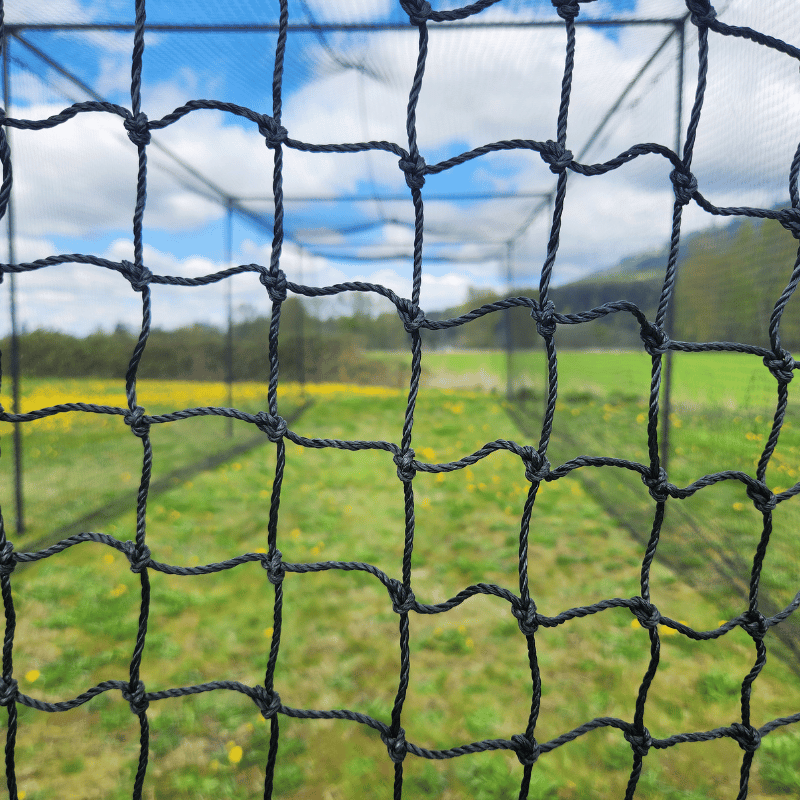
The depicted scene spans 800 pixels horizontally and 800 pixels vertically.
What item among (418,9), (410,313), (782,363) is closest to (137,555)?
(410,313)

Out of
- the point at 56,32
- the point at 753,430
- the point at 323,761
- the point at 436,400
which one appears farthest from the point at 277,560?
the point at 436,400

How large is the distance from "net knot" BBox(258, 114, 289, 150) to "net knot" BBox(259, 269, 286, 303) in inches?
6.7

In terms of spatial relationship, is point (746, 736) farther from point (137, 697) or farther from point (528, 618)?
point (137, 697)

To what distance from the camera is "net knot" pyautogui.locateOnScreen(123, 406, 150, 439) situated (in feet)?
2.39

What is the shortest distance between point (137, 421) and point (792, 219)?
0.93m

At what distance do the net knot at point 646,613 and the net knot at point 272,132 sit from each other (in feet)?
2.50

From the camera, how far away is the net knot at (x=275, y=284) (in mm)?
725

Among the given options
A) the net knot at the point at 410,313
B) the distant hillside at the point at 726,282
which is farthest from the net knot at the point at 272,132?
the distant hillside at the point at 726,282

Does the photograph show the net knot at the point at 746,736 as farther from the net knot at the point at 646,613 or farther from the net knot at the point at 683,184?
the net knot at the point at 683,184

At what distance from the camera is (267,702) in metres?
0.72

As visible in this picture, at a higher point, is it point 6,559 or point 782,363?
point 782,363

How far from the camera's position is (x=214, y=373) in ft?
12.5

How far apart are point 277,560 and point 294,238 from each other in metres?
4.93

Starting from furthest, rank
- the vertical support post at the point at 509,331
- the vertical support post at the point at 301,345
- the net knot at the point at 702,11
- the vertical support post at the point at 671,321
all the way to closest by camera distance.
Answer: the vertical support post at the point at 301,345 < the vertical support post at the point at 509,331 < the vertical support post at the point at 671,321 < the net knot at the point at 702,11
